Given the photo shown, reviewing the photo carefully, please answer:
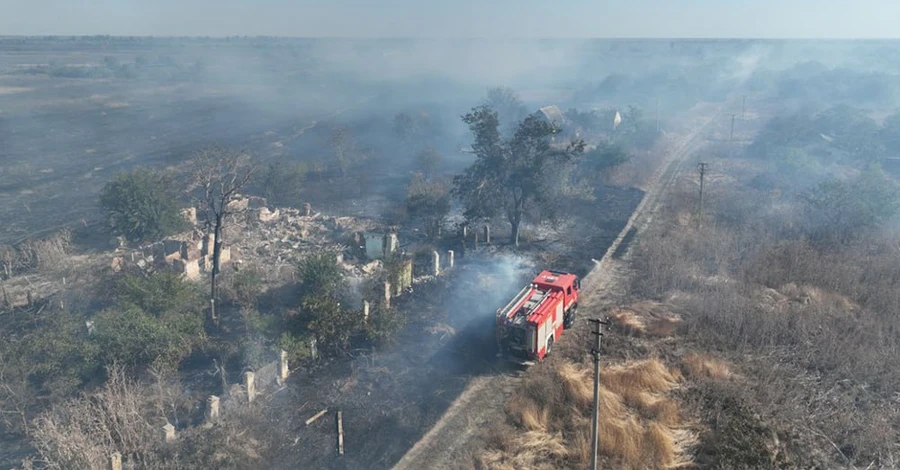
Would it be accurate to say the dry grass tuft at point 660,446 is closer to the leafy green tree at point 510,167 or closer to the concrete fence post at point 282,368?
the concrete fence post at point 282,368

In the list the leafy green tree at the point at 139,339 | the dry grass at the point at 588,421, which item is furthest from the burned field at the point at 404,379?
the leafy green tree at the point at 139,339

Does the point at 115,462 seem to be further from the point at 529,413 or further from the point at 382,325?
the point at 529,413

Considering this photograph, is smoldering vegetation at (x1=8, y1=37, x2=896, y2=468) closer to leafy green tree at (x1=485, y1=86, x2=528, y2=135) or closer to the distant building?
leafy green tree at (x1=485, y1=86, x2=528, y2=135)

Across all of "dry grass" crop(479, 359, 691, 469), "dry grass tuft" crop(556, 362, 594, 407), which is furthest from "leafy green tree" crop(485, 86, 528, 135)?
"dry grass" crop(479, 359, 691, 469)

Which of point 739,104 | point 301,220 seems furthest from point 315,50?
point 301,220

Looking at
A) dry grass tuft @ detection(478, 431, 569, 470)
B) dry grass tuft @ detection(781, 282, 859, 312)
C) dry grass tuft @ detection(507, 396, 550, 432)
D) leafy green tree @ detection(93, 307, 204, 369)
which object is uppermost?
leafy green tree @ detection(93, 307, 204, 369)

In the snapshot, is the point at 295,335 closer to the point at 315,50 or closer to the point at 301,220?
the point at 301,220
